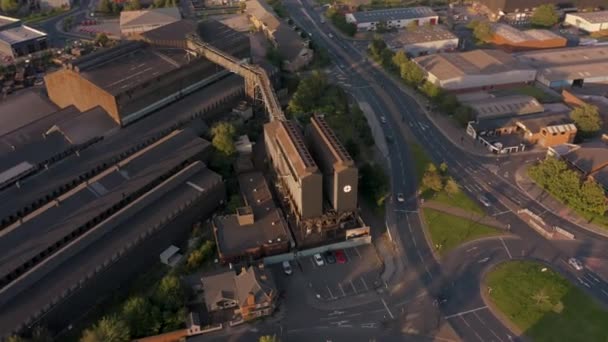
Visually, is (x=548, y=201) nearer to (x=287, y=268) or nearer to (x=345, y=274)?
(x=345, y=274)

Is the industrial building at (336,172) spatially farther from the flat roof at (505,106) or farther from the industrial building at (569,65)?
the industrial building at (569,65)

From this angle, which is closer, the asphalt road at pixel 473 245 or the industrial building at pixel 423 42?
the asphalt road at pixel 473 245

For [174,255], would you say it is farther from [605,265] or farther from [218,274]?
[605,265]

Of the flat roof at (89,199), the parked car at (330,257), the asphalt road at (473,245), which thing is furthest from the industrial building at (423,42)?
the parked car at (330,257)

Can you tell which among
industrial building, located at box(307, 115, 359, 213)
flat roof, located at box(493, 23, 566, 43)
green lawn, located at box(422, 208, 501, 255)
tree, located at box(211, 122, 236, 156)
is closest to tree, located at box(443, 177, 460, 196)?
green lawn, located at box(422, 208, 501, 255)

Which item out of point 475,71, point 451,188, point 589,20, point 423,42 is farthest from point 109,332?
point 589,20

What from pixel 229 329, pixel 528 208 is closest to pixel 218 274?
pixel 229 329
